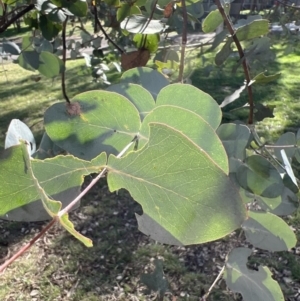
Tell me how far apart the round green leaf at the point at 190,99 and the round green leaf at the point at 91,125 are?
0.09 ft

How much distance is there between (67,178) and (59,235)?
1.97 metres

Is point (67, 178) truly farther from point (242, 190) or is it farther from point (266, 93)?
point (266, 93)

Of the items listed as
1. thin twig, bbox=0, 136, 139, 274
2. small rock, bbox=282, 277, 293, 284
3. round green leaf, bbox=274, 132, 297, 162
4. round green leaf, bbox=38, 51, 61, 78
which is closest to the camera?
thin twig, bbox=0, 136, 139, 274

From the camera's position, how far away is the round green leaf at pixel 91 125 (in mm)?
325

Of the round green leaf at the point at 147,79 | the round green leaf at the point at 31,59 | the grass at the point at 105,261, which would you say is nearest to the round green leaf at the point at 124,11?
the round green leaf at the point at 31,59

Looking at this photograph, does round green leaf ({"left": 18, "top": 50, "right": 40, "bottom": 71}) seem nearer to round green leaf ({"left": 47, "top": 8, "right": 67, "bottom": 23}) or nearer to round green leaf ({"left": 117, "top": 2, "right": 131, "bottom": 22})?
round green leaf ({"left": 47, "top": 8, "right": 67, "bottom": 23})

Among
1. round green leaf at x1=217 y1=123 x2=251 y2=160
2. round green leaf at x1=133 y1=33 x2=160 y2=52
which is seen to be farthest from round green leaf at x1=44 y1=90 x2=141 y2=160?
round green leaf at x1=133 y1=33 x2=160 y2=52

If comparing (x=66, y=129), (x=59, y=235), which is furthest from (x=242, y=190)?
(x=59, y=235)

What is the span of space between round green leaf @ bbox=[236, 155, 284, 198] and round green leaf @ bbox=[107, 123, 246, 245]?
164 millimetres

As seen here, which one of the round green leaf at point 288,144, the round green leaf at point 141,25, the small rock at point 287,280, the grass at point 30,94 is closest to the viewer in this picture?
the round green leaf at point 288,144

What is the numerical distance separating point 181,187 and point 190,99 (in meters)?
0.10

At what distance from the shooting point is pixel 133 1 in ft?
2.34

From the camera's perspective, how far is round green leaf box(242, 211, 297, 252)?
0.43m

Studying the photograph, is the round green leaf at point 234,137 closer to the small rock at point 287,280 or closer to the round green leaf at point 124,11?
the round green leaf at point 124,11
